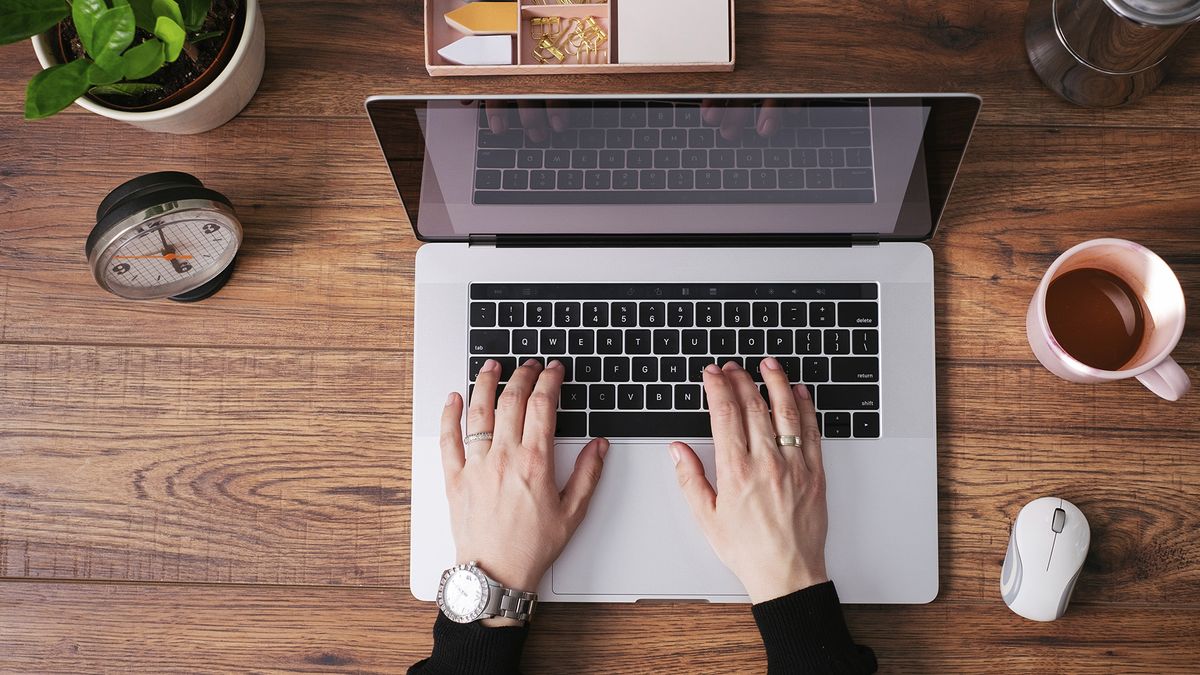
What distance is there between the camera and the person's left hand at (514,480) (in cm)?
78

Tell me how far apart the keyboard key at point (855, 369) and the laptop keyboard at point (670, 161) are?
0.52 feet

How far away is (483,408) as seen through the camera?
2.65 ft

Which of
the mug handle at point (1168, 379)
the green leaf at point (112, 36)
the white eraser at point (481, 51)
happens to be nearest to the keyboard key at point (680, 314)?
the white eraser at point (481, 51)

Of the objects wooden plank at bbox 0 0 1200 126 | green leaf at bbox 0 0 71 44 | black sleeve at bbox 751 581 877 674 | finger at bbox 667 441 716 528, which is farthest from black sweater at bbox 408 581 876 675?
green leaf at bbox 0 0 71 44

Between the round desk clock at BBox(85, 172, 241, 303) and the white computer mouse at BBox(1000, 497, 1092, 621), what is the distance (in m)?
0.84

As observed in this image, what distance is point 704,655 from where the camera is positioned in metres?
0.82

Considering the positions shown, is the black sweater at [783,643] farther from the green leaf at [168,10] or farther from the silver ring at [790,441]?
the green leaf at [168,10]

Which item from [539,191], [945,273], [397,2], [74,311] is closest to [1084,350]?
[945,273]

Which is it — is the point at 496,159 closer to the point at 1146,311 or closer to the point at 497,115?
the point at 497,115

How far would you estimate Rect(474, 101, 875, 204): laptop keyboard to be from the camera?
0.74 meters

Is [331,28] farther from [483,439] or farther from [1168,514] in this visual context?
[1168,514]

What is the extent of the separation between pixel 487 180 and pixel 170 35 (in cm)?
29

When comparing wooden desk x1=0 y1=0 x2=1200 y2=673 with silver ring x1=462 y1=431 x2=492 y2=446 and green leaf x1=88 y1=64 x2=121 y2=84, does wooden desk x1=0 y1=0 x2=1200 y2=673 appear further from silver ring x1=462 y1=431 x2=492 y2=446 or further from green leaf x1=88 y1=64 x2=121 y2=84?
green leaf x1=88 y1=64 x2=121 y2=84

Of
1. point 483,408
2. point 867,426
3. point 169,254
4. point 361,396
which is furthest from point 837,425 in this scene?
point 169,254
